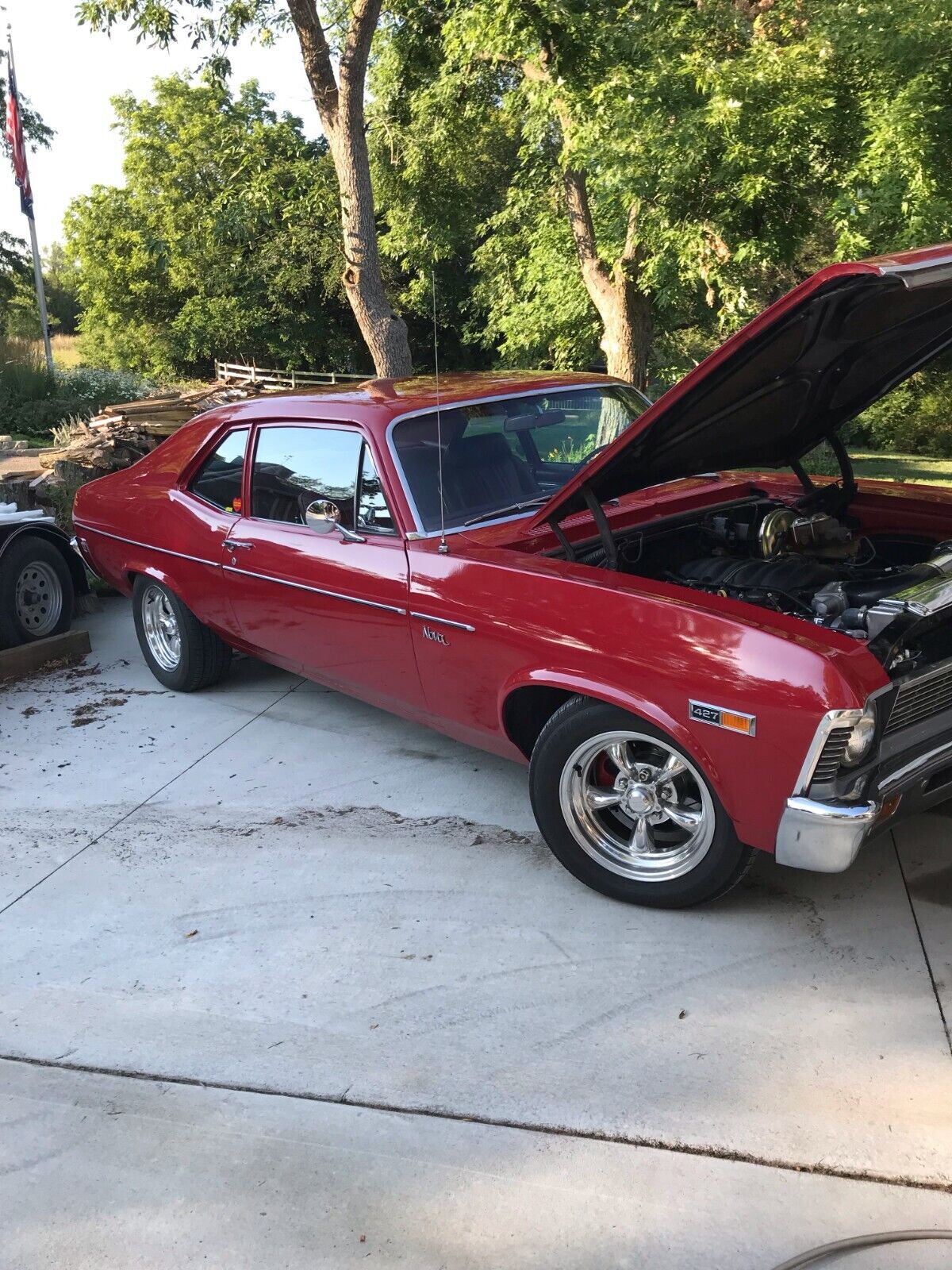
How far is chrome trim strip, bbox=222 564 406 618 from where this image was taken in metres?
3.93

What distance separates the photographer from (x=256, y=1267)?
86.4 inches

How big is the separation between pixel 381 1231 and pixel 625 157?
9.38 metres

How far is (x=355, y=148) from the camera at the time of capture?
939 centimetres

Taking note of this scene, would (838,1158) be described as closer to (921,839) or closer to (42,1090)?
(921,839)

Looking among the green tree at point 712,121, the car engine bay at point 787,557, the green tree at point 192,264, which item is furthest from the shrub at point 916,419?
the car engine bay at point 787,557

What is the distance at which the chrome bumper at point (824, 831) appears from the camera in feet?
9.00

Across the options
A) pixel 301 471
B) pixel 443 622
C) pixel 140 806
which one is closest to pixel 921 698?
pixel 443 622

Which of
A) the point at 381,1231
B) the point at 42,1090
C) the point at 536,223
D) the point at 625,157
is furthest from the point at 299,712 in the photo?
the point at 536,223

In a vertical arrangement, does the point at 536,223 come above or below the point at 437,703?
above

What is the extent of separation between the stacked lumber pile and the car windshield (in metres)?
4.90

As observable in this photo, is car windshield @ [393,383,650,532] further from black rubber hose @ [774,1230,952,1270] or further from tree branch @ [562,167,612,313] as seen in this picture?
tree branch @ [562,167,612,313]

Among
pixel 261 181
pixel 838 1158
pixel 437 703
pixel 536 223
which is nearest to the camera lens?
pixel 838 1158

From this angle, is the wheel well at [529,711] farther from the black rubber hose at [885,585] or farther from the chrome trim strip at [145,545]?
the chrome trim strip at [145,545]

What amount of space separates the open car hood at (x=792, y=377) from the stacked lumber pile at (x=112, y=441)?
5.80 m
